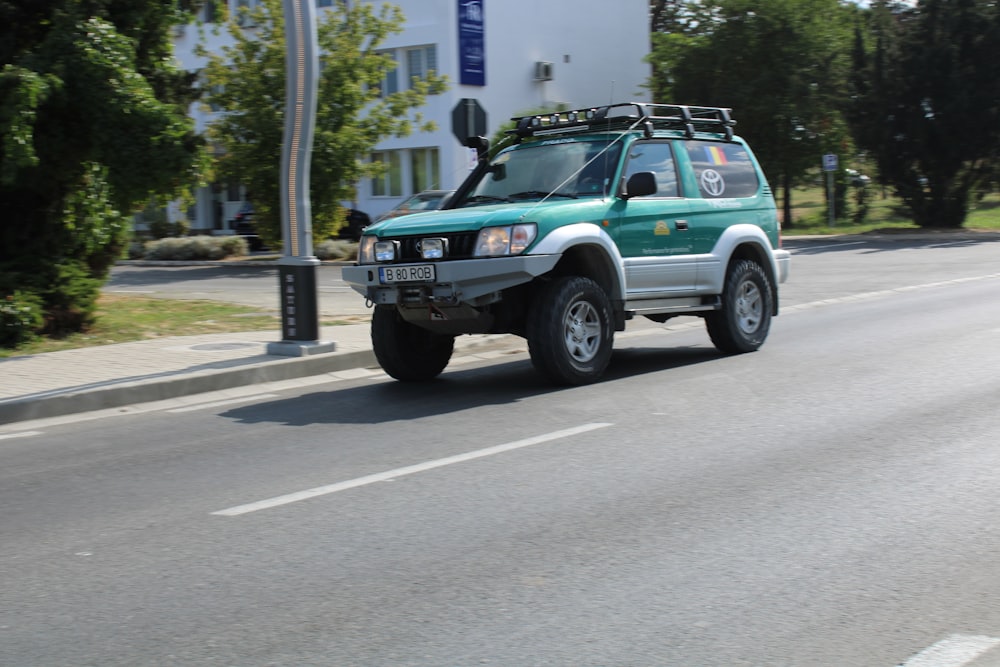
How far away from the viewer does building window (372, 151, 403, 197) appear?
149 feet

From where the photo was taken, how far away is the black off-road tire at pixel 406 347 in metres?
10.3

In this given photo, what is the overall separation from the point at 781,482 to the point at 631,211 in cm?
443

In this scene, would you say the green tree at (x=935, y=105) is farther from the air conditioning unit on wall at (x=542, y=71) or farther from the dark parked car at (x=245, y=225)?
the dark parked car at (x=245, y=225)

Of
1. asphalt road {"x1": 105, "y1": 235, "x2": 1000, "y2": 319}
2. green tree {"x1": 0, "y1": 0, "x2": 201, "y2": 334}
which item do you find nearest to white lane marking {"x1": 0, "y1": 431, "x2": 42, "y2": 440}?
green tree {"x1": 0, "y1": 0, "x2": 201, "y2": 334}

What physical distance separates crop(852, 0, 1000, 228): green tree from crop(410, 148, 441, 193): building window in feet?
49.2

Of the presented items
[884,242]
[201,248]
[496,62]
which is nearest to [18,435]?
[201,248]

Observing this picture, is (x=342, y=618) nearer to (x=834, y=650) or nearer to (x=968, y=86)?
(x=834, y=650)

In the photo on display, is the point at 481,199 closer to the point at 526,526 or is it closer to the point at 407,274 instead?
the point at 407,274

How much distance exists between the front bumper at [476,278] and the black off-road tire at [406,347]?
867mm

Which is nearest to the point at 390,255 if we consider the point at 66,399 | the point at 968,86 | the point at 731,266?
the point at 66,399

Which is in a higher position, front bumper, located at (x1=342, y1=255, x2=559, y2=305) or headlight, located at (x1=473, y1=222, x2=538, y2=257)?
headlight, located at (x1=473, y1=222, x2=538, y2=257)

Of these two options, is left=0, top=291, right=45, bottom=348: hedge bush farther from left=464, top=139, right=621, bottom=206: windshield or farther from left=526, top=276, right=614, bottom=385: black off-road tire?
left=526, top=276, right=614, bottom=385: black off-road tire

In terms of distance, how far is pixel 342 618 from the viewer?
4297 millimetres

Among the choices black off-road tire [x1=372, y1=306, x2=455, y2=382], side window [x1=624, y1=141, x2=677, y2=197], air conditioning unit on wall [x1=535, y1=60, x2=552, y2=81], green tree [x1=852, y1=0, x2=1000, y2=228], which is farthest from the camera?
air conditioning unit on wall [x1=535, y1=60, x2=552, y2=81]
